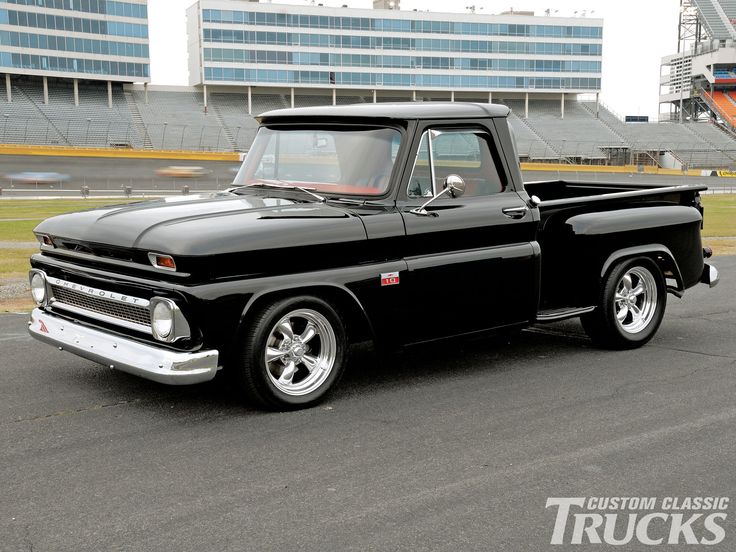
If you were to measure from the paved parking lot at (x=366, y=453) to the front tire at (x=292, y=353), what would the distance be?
15cm

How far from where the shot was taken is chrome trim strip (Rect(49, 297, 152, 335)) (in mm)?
5000

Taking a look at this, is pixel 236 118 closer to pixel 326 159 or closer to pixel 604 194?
pixel 604 194

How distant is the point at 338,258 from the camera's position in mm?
5293

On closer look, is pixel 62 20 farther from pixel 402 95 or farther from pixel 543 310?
pixel 543 310

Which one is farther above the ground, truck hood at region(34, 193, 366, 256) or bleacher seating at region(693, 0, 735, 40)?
bleacher seating at region(693, 0, 735, 40)

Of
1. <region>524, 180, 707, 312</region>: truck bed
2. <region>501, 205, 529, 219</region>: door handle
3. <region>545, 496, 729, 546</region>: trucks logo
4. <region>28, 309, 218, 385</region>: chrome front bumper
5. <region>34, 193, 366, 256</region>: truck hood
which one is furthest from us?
<region>524, 180, 707, 312</region>: truck bed

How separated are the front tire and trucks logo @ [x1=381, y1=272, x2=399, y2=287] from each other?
393mm

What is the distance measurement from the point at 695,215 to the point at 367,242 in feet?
11.3

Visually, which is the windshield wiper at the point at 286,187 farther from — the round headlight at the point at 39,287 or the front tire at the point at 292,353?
the round headlight at the point at 39,287

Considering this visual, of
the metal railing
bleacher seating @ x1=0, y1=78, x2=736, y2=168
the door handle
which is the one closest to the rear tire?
the door handle

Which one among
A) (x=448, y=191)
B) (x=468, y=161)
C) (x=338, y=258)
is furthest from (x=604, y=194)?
(x=338, y=258)

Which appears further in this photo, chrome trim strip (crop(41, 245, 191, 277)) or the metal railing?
the metal railing

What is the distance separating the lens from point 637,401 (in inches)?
216

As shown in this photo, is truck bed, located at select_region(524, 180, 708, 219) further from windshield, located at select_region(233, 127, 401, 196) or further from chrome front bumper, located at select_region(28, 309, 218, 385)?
chrome front bumper, located at select_region(28, 309, 218, 385)
